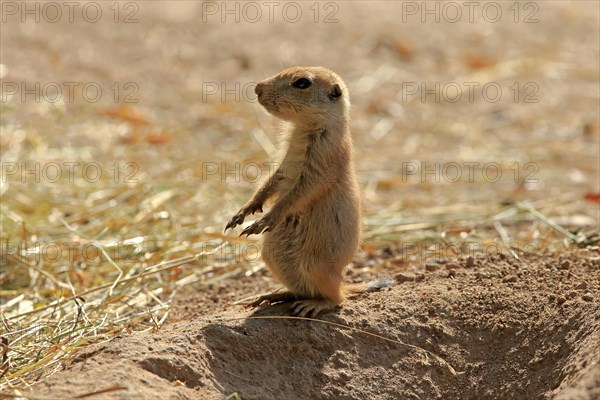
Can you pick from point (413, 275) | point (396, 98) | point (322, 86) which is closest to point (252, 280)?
point (413, 275)

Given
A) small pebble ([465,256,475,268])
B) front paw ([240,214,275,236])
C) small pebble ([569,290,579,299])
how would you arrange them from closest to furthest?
front paw ([240,214,275,236])
small pebble ([569,290,579,299])
small pebble ([465,256,475,268])

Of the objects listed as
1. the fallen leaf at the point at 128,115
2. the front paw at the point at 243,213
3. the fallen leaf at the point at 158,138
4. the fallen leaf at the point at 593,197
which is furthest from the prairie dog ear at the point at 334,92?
the fallen leaf at the point at 128,115

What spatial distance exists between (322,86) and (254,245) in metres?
1.73

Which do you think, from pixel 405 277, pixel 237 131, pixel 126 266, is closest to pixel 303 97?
pixel 405 277

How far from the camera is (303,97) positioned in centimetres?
480

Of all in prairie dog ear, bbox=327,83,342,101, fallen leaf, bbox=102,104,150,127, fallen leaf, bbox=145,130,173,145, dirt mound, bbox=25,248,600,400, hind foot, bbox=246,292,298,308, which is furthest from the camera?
fallen leaf, bbox=102,104,150,127

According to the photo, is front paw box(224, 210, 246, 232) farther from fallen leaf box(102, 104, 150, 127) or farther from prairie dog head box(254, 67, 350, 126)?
fallen leaf box(102, 104, 150, 127)

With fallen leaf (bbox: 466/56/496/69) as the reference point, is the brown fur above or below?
below

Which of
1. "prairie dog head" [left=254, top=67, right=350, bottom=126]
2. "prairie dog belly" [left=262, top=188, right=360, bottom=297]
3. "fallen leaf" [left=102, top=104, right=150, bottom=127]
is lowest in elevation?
"prairie dog belly" [left=262, top=188, right=360, bottom=297]

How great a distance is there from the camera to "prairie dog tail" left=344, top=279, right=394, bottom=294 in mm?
4879

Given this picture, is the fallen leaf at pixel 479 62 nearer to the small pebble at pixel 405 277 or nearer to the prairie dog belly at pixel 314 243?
the small pebble at pixel 405 277

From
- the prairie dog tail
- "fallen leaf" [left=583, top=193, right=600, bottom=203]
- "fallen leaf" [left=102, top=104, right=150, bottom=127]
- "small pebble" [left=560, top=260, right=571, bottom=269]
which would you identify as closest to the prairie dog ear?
the prairie dog tail

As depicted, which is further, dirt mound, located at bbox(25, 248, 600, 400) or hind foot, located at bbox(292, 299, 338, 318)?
hind foot, located at bbox(292, 299, 338, 318)

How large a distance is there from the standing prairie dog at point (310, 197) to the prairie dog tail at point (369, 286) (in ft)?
0.06
